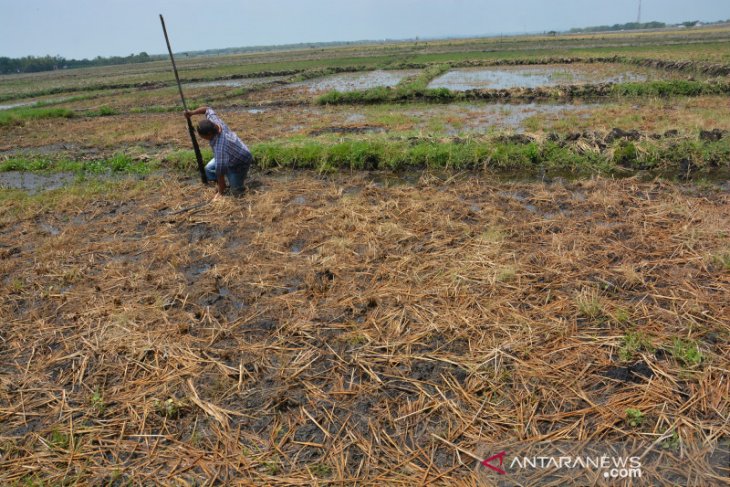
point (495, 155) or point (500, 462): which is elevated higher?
point (495, 155)

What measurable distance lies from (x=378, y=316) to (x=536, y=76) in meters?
20.4

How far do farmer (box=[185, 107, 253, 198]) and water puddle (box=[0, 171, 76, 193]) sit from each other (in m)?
3.70

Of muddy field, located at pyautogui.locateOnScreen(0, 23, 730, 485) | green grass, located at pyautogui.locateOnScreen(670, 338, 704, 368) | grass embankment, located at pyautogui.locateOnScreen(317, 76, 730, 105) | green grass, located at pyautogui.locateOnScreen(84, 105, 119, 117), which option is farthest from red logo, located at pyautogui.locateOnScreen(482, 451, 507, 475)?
green grass, located at pyautogui.locateOnScreen(84, 105, 119, 117)

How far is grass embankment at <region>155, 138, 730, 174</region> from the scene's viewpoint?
21.6ft

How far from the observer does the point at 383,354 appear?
3.11m

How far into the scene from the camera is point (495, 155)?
7.12m

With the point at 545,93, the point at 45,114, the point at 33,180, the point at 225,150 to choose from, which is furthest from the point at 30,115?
the point at 545,93

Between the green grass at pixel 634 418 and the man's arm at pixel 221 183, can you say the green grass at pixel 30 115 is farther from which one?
the green grass at pixel 634 418

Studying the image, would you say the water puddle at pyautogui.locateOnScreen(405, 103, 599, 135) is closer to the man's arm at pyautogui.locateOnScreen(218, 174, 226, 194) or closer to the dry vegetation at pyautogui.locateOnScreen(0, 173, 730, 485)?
the dry vegetation at pyautogui.locateOnScreen(0, 173, 730, 485)

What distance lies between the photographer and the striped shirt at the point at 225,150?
5.95m

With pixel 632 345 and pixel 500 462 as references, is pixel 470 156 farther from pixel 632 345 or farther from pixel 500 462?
pixel 500 462

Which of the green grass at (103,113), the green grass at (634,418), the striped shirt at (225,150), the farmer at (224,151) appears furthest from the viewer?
the green grass at (103,113)

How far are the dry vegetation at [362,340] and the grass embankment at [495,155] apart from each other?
1.31 metres

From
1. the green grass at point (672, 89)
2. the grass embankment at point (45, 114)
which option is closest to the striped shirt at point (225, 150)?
the green grass at point (672, 89)
